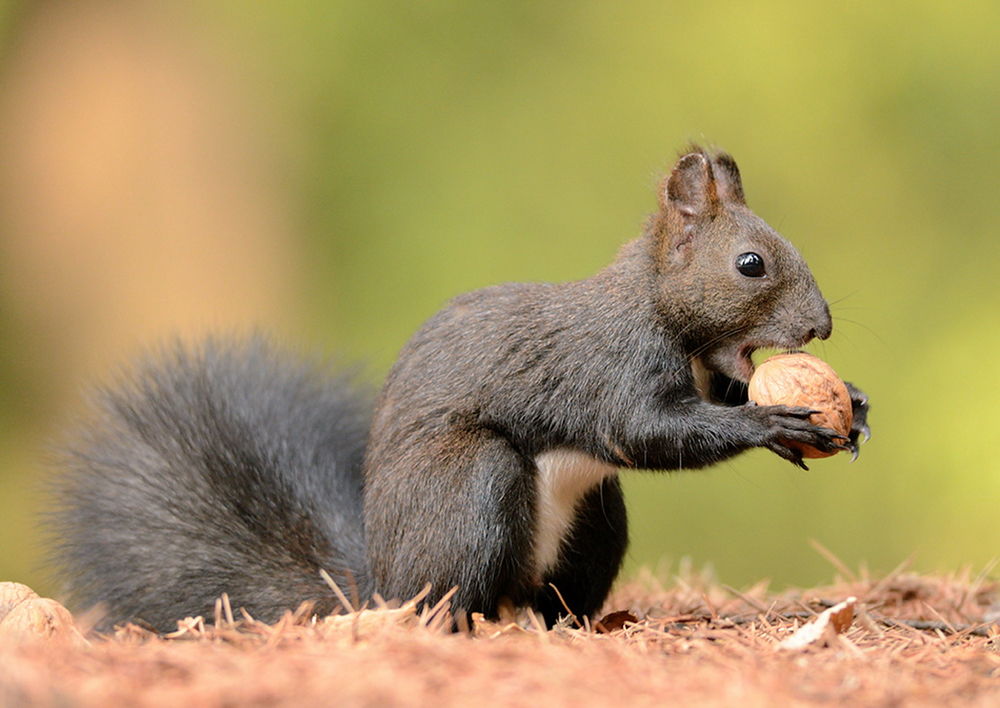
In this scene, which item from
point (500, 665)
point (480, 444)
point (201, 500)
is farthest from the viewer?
point (201, 500)

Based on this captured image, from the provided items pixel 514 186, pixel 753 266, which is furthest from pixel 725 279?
pixel 514 186

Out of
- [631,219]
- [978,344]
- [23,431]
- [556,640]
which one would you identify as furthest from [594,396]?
[23,431]

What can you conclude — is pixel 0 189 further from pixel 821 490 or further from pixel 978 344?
pixel 978 344

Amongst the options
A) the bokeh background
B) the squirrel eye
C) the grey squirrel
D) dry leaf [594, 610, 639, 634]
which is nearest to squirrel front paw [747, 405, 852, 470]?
the grey squirrel

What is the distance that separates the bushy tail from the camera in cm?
259

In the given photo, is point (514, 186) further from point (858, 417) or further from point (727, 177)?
point (858, 417)

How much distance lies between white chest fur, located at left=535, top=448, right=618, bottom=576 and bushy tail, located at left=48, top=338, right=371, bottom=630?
0.40m

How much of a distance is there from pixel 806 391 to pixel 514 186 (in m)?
4.04

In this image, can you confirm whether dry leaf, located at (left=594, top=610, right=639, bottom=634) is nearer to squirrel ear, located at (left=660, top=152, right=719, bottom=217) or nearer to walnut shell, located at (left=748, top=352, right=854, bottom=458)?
walnut shell, located at (left=748, top=352, right=854, bottom=458)

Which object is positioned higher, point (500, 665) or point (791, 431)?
point (791, 431)

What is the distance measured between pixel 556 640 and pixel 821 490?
3.86 metres

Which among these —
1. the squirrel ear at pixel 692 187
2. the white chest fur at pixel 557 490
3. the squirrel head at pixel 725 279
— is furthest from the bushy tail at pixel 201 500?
the squirrel ear at pixel 692 187

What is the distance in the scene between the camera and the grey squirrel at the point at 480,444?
2.40 m

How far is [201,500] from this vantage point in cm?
265
